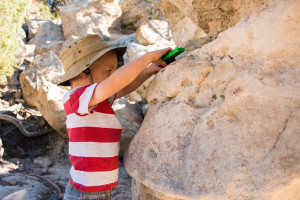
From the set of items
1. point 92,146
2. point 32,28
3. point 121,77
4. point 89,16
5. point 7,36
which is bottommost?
point 32,28

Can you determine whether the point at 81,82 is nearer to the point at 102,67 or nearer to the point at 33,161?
the point at 102,67

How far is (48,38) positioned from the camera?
7.80 m

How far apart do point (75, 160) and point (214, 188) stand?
0.80 metres

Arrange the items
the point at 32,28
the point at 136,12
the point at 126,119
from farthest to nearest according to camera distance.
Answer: the point at 32,28 < the point at 136,12 < the point at 126,119

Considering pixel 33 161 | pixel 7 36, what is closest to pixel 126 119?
pixel 33 161

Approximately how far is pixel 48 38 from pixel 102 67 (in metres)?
7.04

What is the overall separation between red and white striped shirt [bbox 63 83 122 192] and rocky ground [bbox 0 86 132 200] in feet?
5.67

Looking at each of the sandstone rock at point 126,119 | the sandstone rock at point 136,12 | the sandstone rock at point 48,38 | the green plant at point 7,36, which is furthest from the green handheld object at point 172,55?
the sandstone rock at point 136,12

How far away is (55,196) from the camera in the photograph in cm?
293

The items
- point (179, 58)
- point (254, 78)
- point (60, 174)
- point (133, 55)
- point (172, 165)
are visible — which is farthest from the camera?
point (133, 55)

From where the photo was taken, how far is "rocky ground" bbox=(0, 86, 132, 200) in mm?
3020

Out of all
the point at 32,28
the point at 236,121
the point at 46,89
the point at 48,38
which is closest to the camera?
the point at 236,121

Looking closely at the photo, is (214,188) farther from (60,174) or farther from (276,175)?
(60,174)

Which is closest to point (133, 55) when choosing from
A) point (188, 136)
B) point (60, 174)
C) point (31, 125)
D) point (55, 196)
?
point (31, 125)
